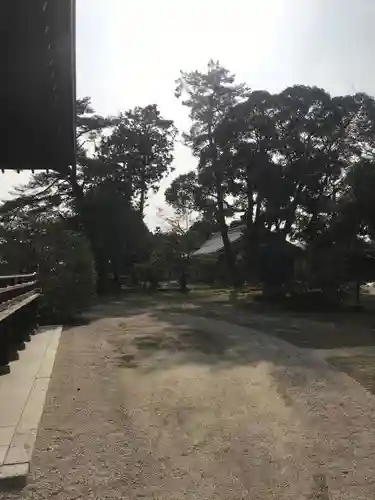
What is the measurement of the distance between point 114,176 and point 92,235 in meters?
6.52

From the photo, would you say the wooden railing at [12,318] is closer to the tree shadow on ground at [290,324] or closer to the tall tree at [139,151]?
the tree shadow on ground at [290,324]

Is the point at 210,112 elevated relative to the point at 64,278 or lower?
elevated

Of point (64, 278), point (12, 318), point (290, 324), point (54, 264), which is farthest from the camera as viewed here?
point (54, 264)

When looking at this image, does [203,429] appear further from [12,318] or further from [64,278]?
[64,278]

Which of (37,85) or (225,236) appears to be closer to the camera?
(37,85)

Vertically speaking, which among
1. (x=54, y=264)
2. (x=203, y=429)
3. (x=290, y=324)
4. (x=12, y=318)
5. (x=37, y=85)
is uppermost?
(x=37, y=85)

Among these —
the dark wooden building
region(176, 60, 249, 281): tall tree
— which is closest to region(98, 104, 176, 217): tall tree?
region(176, 60, 249, 281): tall tree

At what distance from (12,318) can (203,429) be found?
4.39m

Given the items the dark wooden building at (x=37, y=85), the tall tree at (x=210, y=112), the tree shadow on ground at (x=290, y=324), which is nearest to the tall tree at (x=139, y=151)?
the tall tree at (x=210, y=112)

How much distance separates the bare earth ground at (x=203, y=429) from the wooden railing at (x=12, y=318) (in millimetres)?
731

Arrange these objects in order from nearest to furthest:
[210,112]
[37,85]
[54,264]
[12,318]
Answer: [37,85] → [12,318] → [54,264] → [210,112]

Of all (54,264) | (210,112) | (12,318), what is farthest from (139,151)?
(12,318)

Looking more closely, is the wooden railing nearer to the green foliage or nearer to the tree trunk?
the green foliage

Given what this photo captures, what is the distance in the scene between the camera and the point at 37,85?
23.7 ft
